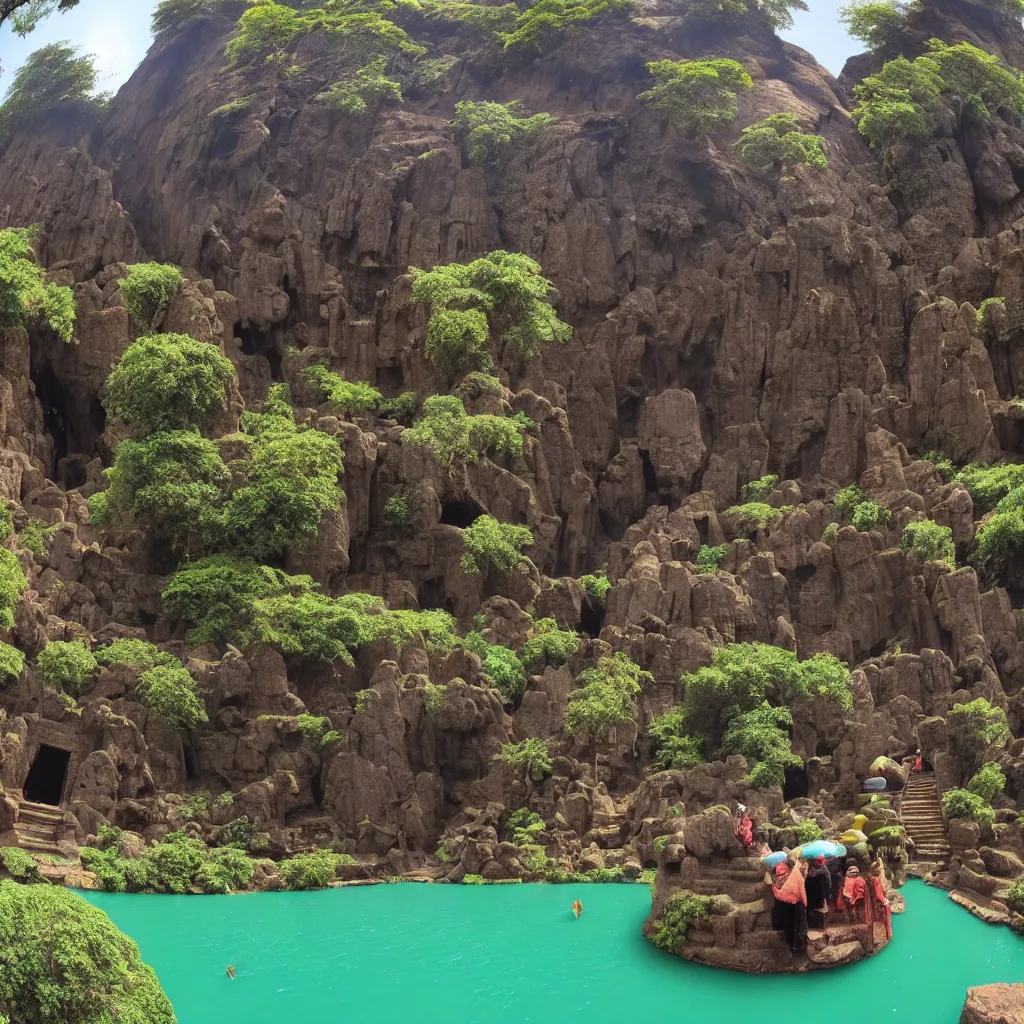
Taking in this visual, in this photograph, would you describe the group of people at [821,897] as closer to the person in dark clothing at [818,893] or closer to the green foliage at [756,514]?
the person in dark clothing at [818,893]

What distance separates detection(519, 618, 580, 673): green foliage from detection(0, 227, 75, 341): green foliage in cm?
1895

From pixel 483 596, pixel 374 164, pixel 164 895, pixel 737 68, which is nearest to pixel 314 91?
pixel 374 164

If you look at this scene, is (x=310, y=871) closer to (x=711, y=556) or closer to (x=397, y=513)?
(x=397, y=513)

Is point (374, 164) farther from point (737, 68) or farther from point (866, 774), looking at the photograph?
point (866, 774)

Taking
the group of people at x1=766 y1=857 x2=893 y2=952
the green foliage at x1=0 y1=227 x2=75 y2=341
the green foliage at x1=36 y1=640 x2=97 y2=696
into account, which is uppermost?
the green foliage at x1=0 y1=227 x2=75 y2=341

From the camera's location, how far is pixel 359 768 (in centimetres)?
3544

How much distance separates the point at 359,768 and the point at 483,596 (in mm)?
9452

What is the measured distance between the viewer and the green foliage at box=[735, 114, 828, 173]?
184ft

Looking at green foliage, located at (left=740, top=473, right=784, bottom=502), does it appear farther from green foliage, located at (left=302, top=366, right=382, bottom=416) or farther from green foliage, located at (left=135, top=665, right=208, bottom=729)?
green foliage, located at (left=135, top=665, right=208, bottom=729)

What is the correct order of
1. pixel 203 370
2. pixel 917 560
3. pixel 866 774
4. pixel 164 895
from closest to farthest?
pixel 164 895
pixel 866 774
pixel 917 560
pixel 203 370

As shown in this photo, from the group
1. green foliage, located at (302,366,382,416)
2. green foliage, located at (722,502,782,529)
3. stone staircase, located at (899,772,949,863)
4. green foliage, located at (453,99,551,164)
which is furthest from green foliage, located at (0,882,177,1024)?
green foliage, located at (453,99,551,164)

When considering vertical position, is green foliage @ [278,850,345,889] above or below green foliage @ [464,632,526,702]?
below

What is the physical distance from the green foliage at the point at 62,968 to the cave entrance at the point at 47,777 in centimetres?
2036

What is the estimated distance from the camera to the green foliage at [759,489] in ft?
155
